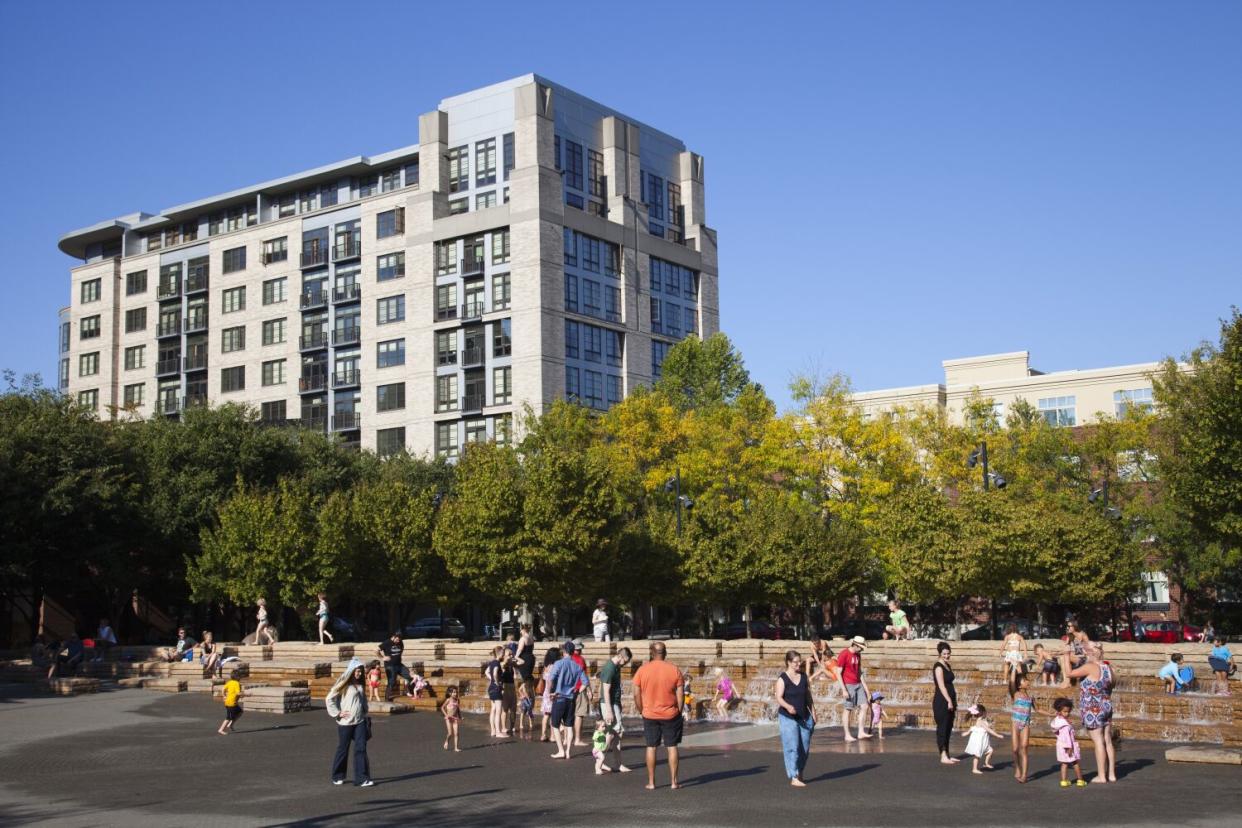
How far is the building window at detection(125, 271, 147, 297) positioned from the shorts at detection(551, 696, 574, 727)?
3257 inches

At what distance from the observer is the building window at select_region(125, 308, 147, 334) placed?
309 ft

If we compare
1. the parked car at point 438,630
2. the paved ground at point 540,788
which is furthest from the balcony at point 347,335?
the paved ground at point 540,788

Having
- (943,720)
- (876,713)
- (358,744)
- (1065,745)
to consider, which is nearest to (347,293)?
(876,713)

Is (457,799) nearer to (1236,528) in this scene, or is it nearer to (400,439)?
(1236,528)

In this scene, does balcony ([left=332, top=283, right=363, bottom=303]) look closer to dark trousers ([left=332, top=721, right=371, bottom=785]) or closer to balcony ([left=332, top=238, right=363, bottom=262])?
balcony ([left=332, top=238, right=363, bottom=262])

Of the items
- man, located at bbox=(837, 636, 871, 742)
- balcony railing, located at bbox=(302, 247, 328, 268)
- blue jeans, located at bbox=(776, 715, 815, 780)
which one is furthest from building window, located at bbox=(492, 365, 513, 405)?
blue jeans, located at bbox=(776, 715, 815, 780)

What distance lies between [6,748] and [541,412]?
51556 mm

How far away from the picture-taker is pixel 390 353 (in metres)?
81.4

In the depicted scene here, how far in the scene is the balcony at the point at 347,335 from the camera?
273 ft

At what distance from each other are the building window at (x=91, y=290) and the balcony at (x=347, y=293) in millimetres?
24219

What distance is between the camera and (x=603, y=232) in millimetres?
81062

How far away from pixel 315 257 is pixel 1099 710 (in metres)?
75.4

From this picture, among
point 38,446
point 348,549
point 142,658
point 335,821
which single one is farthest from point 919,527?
point 335,821

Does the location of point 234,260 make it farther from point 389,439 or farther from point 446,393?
point 446,393
